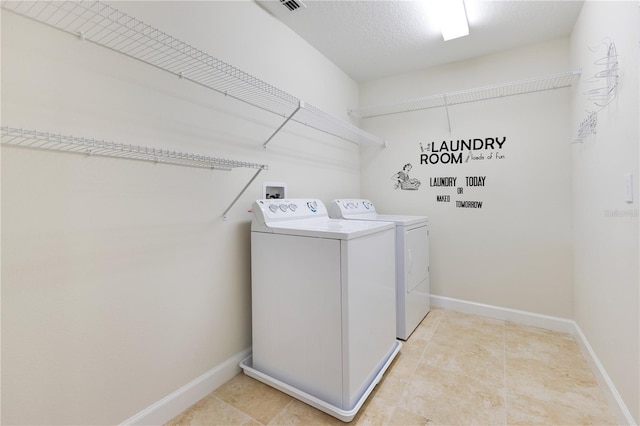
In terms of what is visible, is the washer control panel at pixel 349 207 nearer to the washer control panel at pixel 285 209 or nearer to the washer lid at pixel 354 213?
the washer lid at pixel 354 213

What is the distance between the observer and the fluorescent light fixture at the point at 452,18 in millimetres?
1941

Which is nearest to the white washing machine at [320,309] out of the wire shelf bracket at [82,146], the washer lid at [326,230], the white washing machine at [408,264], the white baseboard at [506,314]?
the washer lid at [326,230]

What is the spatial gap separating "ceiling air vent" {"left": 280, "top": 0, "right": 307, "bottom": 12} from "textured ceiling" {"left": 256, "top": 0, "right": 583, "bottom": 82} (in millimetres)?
29

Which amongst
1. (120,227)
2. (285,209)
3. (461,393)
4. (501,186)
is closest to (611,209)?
(501,186)

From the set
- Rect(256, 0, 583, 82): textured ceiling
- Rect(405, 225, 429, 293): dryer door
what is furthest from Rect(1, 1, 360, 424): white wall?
Rect(405, 225, 429, 293): dryer door

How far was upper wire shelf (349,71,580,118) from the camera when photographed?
7.62ft

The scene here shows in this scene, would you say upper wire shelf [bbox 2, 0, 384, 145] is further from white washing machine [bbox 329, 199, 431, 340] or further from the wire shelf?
white washing machine [bbox 329, 199, 431, 340]

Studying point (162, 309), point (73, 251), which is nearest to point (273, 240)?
point (162, 309)

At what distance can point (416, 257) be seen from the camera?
2418 millimetres

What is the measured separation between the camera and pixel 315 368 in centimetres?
152

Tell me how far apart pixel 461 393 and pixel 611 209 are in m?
1.27

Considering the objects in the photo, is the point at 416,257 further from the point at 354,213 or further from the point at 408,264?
the point at 354,213

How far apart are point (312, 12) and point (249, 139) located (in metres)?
1.05

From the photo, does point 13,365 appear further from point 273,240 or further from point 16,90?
point 273,240
